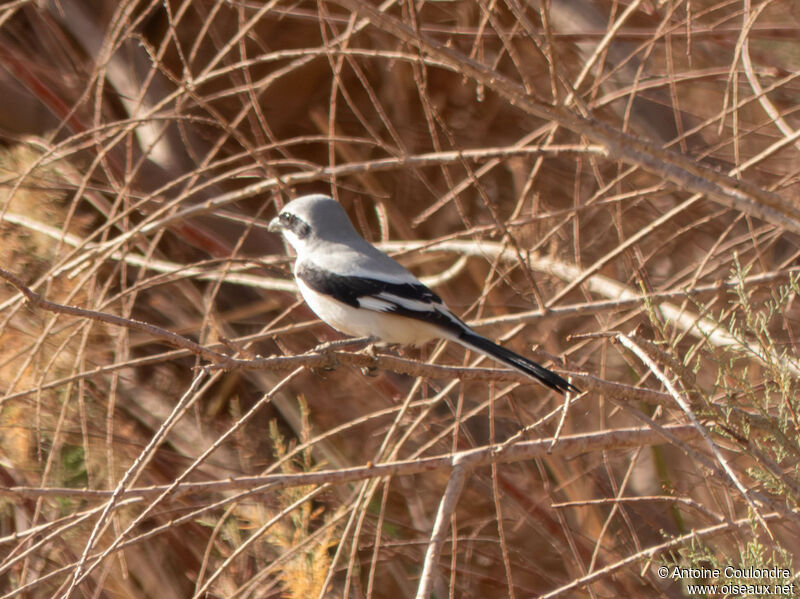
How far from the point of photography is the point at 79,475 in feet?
15.3

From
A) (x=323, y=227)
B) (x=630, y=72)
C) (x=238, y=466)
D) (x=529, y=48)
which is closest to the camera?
(x=323, y=227)

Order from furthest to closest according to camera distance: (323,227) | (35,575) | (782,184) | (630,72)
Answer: (630,72) < (35,575) < (323,227) < (782,184)

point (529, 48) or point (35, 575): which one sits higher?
point (529, 48)

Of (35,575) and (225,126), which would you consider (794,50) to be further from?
(35,575)

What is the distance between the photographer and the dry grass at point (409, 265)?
270 centimetres

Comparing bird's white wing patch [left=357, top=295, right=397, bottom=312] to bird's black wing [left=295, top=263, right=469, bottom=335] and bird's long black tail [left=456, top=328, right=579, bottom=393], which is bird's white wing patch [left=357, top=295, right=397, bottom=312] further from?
bird's long black tail [left=456, top=328, right=579, bottom=393]

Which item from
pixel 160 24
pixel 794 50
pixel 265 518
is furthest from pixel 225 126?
pixel 794 50

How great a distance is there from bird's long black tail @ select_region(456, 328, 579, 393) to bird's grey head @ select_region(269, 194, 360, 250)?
1063mm

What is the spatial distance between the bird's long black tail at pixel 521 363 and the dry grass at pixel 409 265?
0.15 feet

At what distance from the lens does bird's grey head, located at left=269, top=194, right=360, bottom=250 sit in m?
3.79

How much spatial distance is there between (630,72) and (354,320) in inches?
87.3

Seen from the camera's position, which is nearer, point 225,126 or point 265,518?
point 225,126

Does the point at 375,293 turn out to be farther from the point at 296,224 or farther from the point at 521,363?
the point at 521,363

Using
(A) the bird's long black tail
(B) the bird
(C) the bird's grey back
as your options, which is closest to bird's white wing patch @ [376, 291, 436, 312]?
(B) the bird
